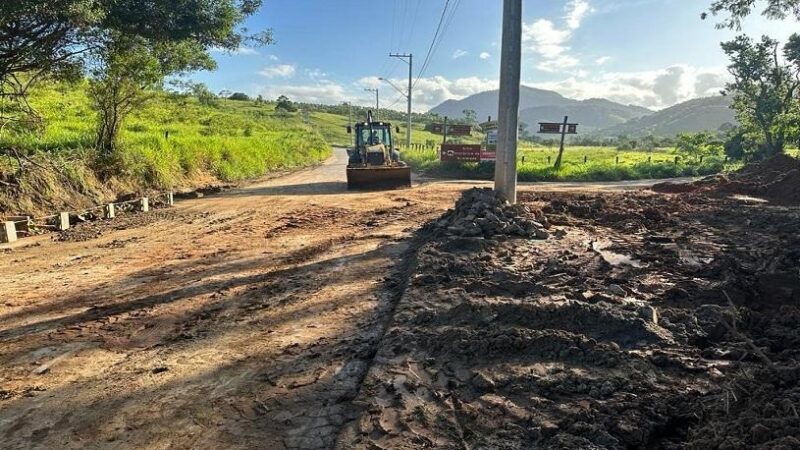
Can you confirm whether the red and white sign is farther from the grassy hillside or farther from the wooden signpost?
the grassy hillside

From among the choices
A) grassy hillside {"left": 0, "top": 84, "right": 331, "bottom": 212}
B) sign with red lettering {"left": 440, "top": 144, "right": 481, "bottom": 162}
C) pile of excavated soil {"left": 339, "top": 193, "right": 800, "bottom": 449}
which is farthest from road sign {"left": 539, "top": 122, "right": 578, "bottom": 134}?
pile of excavated soil {"left": 339, "top": 193, "right": 800, "bottom": 449}

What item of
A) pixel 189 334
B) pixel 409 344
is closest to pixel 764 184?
pixel 409 344

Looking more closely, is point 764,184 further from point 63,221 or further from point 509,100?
point 63,221

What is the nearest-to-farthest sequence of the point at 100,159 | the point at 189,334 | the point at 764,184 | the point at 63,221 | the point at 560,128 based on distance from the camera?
the point at 189,334, the point at 63,221, the point at 100,159, the point at 764,184, the point at 560,128

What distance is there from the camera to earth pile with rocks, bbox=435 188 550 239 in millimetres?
9048

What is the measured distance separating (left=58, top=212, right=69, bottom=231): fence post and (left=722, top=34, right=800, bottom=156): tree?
Result: 30372 millimetres

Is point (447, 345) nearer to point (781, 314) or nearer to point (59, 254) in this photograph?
point (781, 314)

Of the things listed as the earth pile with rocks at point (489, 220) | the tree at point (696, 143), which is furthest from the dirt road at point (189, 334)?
the tree at point (696, 143)

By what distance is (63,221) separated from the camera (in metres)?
11.3

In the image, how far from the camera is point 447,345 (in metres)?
4.72

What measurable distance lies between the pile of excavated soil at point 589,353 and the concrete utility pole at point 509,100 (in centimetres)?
422

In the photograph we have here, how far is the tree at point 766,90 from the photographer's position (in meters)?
26.2

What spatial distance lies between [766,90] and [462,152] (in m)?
16.7

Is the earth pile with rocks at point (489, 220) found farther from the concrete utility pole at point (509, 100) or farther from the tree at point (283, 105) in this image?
the tree at point (283, 105)
